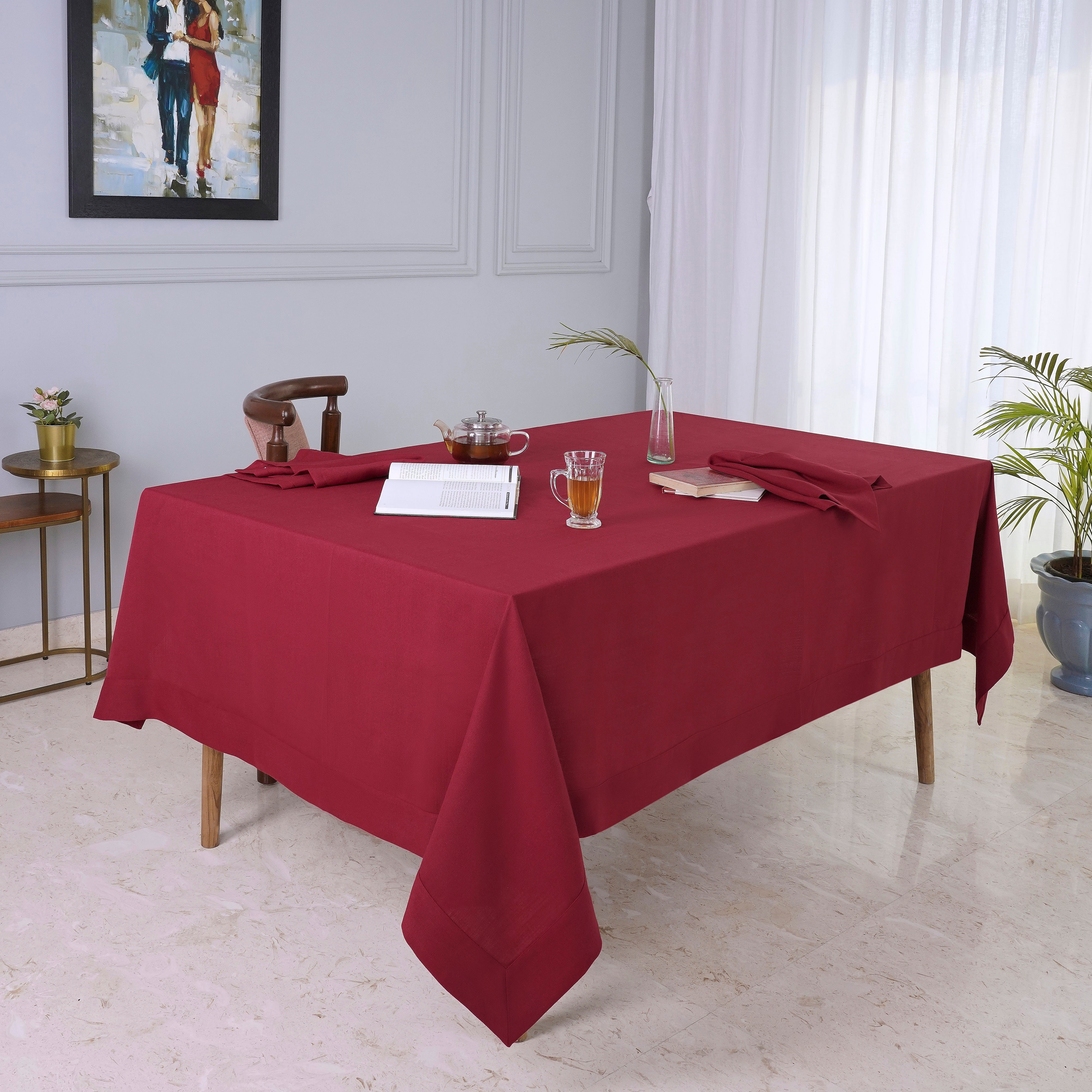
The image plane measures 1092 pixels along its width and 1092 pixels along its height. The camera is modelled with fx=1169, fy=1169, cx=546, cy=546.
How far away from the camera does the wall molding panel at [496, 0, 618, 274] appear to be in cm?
456

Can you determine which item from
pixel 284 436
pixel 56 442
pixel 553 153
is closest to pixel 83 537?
pixel 56 442

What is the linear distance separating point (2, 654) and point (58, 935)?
1.66 meters

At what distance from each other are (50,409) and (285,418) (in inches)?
46.0

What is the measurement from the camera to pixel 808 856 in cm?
259

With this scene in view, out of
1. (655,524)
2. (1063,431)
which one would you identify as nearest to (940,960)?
(655,524)

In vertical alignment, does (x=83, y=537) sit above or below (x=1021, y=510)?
below

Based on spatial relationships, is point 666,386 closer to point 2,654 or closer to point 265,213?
point 265,213

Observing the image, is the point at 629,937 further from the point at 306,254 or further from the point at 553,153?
the point at 553,153

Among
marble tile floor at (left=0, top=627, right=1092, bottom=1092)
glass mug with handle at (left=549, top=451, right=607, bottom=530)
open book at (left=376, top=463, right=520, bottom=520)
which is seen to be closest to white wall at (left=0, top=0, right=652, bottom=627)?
marble tile floor at (left=0, top=627, right=1092, bottom=1092)

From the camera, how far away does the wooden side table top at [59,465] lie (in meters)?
3.26

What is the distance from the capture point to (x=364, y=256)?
4.24m

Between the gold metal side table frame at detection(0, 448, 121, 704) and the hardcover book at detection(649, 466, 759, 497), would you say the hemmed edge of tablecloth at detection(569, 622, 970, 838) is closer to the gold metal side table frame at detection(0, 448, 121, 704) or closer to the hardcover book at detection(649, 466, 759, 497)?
the hardcover book at detection(649, 466, 759, 497)

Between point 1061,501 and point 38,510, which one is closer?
point 38,510

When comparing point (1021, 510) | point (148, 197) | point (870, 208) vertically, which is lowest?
point (1021, 510)
